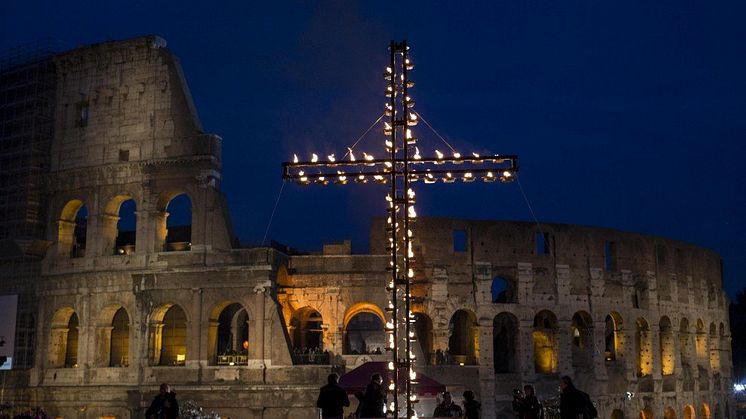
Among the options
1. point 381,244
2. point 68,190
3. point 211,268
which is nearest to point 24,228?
point 68,190

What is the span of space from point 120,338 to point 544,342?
1632 centimetres

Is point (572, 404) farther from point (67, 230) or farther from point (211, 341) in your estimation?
point (67, 230)

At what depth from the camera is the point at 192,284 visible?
2925cm

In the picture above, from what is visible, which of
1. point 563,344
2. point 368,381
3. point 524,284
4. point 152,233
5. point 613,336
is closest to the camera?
point 368,381

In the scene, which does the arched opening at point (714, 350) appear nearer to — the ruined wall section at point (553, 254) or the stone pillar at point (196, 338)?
the ruined wall section at point (553, 254)

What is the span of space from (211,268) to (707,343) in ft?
81.6

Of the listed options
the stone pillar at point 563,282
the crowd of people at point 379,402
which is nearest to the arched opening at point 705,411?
the stone pillar at point 563,282

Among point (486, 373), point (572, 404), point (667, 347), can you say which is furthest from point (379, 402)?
point (667, 347)

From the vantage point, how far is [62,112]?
106ft

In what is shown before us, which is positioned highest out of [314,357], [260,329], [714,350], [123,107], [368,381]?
[123,107]

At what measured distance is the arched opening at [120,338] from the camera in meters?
31.5

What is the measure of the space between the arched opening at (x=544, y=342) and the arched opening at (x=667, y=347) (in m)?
5.99

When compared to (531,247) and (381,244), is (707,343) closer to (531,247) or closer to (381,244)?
(531,247)

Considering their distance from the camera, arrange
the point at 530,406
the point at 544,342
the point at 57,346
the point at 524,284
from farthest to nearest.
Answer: the point at 544,342, the point at 524,284, the point at 57,346, the point at 530,406
